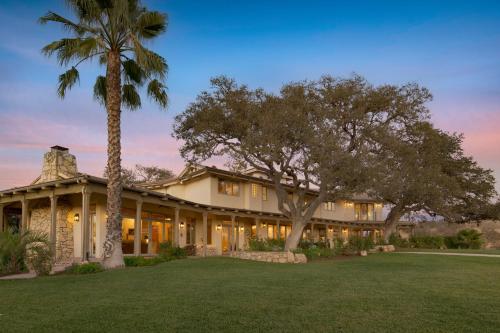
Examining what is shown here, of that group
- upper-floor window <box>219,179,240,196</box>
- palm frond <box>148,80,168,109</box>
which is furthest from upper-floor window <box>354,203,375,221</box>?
palm frond <box>148,80,168,109</box>

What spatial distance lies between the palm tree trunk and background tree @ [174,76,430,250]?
790 cm

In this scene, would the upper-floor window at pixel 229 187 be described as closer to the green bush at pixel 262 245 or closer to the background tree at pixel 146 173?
the green bush at pixel 262 245

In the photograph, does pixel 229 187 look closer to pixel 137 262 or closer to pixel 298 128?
pixel 298 128

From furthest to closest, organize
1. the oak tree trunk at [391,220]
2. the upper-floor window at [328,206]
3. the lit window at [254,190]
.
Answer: the upper-floor window at [328,206] → the oak tree trunk at [391,220] → the lit window at [254,190]

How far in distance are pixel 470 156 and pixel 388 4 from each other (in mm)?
26885

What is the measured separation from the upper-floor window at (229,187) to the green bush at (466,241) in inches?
1105

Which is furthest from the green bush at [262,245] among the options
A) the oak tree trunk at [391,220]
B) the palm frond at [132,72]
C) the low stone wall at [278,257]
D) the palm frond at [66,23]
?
the oak tree trunk at [391,220]

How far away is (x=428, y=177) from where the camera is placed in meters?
32.0

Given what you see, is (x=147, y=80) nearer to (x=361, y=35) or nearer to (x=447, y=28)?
(x=361, y=35)

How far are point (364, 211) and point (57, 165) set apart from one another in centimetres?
3665

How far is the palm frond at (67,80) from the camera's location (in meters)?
17.6

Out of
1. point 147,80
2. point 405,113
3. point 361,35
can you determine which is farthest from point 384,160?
point 147,80

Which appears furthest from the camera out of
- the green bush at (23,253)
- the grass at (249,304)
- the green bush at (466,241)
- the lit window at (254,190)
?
the green bush at (466,241)

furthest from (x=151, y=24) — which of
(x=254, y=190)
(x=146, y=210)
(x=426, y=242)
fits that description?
(x=426, y=242)
